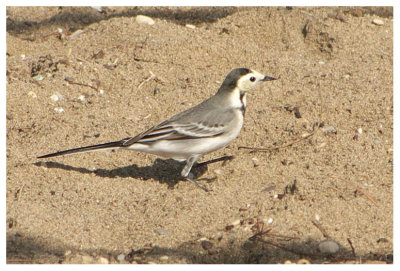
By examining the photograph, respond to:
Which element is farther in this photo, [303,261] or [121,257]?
[121,257]

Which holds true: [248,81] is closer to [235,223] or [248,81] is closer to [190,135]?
[190,135]

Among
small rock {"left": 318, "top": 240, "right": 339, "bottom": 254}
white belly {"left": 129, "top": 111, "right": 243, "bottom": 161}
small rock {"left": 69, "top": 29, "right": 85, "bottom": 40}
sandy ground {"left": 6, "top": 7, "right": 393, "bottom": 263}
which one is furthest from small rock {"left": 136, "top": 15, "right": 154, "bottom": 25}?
small rock {"left": 318, "top": 240, "right": 339, "bottom": 254}

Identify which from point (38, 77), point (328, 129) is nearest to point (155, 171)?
point (328, 129)

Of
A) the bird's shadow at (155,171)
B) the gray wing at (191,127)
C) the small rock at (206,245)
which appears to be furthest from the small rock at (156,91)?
the small rock at (206,245)

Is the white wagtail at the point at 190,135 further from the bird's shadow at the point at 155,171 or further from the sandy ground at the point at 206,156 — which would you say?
the sandy ground at the point at 206,156

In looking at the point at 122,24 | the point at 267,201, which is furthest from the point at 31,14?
the point at 267,201
